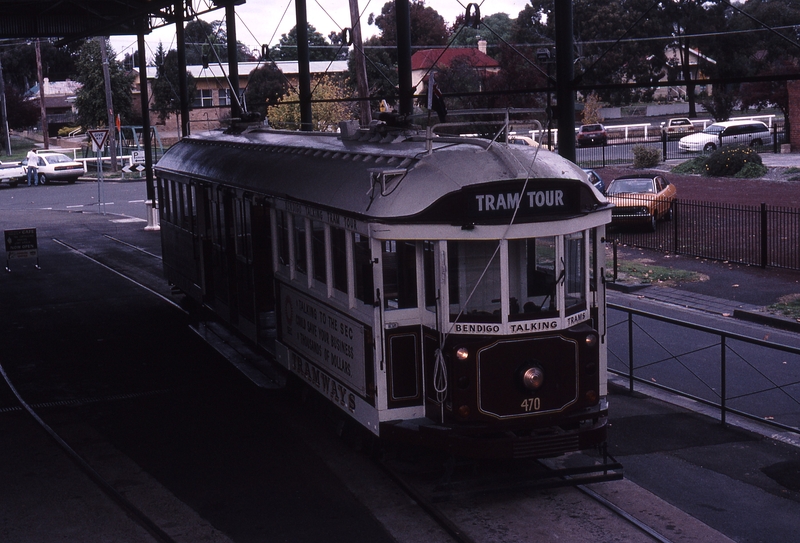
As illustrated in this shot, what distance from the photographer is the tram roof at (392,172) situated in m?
7.73

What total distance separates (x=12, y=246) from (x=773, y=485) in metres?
18.9

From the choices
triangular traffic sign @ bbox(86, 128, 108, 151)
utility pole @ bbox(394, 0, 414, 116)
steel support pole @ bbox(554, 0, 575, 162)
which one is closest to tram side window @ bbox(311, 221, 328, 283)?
steel support pole @ bbox(554, 0, 575, 162)

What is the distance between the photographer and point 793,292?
1784cm

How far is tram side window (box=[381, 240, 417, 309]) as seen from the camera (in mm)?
7898

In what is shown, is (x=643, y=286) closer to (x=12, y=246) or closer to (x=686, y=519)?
(x=686, y=519)

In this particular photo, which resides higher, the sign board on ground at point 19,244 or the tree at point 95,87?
the tree at point 95,87

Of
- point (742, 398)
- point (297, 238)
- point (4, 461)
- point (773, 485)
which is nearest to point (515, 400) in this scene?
point (773, 485)

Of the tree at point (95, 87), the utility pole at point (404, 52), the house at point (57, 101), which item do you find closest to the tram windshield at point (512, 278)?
the utility pole at point (404, 52)

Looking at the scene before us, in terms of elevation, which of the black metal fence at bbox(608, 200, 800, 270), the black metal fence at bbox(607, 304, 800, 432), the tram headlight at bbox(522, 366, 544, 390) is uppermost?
the tram headlight at bbox(522, 366, 544, 390)

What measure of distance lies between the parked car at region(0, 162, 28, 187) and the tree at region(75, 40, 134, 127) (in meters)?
12.5

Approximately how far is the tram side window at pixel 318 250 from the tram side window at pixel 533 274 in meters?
2.05

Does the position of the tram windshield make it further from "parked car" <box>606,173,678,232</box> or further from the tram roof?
"parked car" <box>606,173,678,232</box>

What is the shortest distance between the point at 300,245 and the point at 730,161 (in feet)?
96.3

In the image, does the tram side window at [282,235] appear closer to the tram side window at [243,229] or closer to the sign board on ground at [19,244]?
the tram side window at [243,229]
